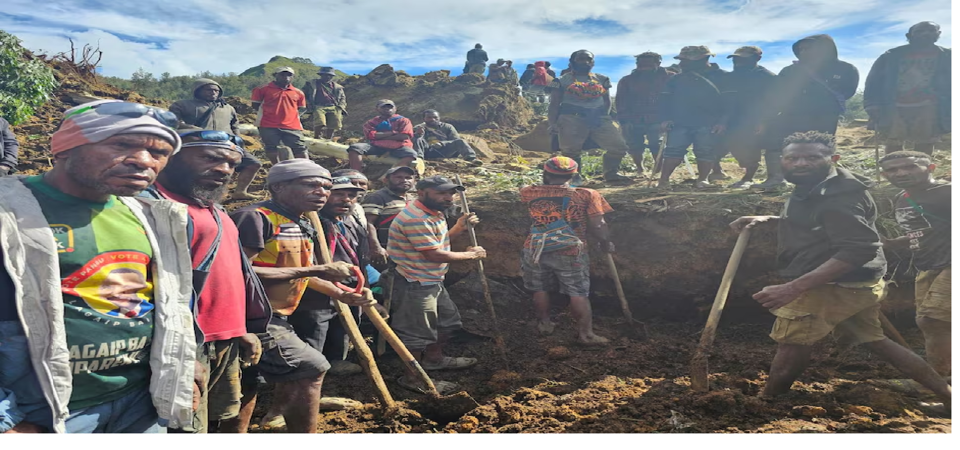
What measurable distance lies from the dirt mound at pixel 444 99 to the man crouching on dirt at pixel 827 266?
13365mm

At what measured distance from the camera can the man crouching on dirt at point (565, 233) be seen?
207 inches

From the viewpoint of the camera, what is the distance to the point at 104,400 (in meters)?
1.91

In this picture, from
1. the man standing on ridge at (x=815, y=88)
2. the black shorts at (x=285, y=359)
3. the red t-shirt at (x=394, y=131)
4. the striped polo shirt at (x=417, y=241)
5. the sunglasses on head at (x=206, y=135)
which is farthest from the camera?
the red t-shirt at (x=394, y=131)

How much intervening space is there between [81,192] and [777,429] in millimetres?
3580

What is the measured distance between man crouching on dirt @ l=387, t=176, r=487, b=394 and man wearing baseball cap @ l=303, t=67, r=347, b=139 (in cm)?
701

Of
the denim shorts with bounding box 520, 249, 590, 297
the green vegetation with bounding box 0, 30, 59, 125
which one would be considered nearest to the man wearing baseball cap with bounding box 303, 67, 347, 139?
the green vegetation with bounding box 0, 30, 59, 125

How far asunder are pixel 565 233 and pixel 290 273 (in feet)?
9.68

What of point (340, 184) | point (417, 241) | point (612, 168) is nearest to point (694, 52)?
point (612, 168)

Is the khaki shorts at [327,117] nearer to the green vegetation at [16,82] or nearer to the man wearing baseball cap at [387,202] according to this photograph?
the green vegetation at [16,82]

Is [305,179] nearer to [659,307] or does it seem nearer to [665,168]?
[659,307]

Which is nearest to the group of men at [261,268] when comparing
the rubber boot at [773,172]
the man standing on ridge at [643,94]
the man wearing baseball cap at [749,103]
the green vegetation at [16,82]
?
the rubber boot at [773,172]

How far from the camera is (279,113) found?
7633 millimetres

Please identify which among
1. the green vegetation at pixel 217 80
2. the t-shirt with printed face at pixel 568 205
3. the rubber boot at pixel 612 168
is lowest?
the t-shirt with printed face at pixel 568 205

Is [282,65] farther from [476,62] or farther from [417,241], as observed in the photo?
[417,241]
